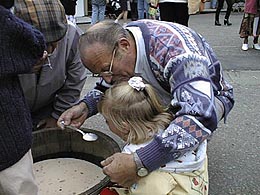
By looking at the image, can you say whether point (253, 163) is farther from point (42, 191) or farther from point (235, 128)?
point (42, 191)

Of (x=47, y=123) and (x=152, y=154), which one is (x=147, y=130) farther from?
(x=47, y=123)

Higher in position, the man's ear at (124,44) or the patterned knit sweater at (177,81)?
the man's ear at (124,44)

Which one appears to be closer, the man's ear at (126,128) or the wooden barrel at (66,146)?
the man's ear at (126,128)

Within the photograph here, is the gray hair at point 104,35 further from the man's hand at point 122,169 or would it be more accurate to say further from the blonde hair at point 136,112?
the man's hand at point 122,169

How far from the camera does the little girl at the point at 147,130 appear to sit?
5.01 feet

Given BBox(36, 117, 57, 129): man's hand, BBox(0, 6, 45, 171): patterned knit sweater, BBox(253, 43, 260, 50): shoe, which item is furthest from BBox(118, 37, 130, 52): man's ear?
BBox(253, 43, 260, 50): shoe

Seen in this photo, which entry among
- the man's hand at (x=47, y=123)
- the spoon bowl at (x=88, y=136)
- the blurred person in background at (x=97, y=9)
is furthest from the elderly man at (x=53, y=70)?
the blurred person in background at (x=97, y=9)

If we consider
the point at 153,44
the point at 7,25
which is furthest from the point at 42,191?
the point at 7,25

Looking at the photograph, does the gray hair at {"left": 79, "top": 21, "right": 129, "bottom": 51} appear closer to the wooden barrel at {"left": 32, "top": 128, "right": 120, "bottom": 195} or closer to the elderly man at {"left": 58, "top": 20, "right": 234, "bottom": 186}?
the elderly man at {"left": 58, "top": 20, "right": 234, "bottom": 186}

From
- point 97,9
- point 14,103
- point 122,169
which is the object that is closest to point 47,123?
point 122,169

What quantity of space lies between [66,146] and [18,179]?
92cm

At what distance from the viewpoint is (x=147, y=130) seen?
158cm

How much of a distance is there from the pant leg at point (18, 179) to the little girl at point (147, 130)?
1.28 ft

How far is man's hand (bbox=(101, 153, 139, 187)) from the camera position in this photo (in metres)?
1.45
